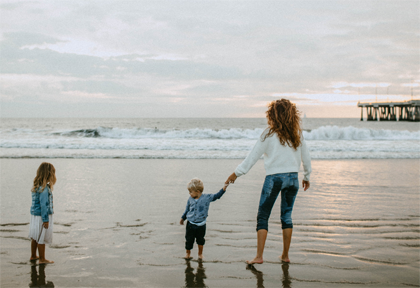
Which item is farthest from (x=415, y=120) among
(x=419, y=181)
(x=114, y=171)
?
(x=114, y=171)

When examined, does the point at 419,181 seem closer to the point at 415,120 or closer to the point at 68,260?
the point at 68,260

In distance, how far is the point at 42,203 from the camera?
330 centimetres

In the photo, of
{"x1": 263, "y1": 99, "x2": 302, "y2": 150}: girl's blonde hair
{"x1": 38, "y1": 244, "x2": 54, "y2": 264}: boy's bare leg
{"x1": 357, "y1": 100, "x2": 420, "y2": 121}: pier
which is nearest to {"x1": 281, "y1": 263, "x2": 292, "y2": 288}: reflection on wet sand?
{"x1": 263, "y1": 99, "x2": 302, "y2": 150}: girl's blonde hair

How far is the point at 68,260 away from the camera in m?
3.42

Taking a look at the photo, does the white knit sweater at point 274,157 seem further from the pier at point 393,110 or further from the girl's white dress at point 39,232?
the pier at point 393,110

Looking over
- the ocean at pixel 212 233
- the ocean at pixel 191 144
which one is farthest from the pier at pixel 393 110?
the ocean at pixel 212 233

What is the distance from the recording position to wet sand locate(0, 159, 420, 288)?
303cm

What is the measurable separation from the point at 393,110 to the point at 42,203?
7803 centimetres

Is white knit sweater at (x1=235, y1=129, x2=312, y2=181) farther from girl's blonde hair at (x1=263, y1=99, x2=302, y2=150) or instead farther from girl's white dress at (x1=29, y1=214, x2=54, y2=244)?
girl's white dress at (x1=29, y1=214, x2=54, y2=244)

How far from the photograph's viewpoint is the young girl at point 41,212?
331 cm

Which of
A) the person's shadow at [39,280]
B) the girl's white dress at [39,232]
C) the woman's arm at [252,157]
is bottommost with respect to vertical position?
the person's shadow at [39,280]

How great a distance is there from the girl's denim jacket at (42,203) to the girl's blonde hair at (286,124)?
251cm

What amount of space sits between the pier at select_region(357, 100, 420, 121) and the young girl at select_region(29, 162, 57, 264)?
73.4m

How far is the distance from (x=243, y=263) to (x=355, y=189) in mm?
5138
